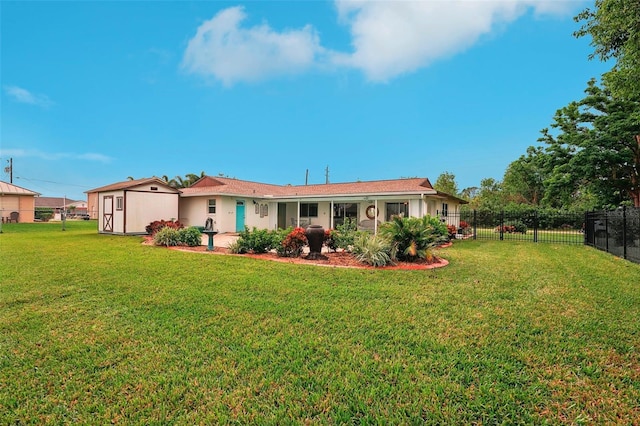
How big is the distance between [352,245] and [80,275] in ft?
21.9

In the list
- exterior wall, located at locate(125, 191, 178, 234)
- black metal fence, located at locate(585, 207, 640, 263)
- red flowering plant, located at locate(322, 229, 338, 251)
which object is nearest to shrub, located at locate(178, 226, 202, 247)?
red flowering plant, located at locate(322, 229, 338, 251)

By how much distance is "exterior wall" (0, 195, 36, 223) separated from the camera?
1107 inches

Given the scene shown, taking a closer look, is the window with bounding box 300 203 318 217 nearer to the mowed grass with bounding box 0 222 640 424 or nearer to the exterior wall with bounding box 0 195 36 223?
the mowed grass with bounding box 0 222 640 424

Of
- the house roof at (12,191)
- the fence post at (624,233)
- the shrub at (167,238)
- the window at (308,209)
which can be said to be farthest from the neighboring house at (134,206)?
the fence post at (624,233)

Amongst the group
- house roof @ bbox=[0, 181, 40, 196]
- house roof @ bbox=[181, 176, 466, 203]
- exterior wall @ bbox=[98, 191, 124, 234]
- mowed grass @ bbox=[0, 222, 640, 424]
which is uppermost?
house roof @ bbox=[0, 181, 40, 196]

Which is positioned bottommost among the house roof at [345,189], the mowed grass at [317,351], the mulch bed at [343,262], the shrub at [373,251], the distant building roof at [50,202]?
the mowed grass at [317,351]

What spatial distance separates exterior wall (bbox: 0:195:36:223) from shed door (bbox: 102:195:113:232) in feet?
50.1

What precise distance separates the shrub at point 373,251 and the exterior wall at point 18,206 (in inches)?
1266

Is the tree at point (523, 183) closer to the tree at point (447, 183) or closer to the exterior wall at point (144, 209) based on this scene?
the tree at point (447, 183)

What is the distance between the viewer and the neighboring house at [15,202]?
28.0 metres

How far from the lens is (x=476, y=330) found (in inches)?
151

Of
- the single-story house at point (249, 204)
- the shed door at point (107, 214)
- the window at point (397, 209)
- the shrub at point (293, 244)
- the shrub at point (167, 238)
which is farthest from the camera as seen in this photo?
the shed door at point (107, 214)

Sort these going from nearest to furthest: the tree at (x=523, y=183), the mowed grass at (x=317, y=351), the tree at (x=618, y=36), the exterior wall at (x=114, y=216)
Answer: the mowed grass at (x=317, y=351) < the tree at (x=618, y=36) < the exterior wall at (x=114, y=216) < the tree at (x=523, y=183)

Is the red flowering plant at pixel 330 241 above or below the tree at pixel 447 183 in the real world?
below
